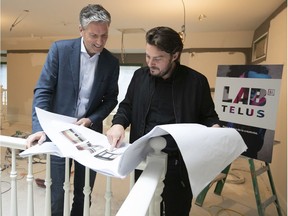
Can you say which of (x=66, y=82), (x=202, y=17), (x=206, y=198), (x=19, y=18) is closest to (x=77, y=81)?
(x=66, y=82)

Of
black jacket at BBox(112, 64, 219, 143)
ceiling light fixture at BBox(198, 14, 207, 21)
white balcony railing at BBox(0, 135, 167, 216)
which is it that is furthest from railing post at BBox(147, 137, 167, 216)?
ceiling light fixture at BBox(198, 14, 207, 21)

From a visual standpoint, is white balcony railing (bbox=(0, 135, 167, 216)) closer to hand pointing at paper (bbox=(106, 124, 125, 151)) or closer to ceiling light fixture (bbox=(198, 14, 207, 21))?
hand pointing at paper (bbox=(106, 124, 125, 151))

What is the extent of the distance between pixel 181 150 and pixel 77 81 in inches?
31.8

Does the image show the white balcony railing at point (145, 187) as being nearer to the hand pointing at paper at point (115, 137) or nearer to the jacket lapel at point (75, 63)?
the hand pointing at paper at point (115, 137)

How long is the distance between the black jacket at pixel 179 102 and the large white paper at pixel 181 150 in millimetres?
309

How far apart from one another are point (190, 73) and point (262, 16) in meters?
2.82

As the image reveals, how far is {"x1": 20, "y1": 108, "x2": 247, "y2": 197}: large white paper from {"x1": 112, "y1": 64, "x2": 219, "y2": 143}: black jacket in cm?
31

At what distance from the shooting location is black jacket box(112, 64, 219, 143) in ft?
3.65

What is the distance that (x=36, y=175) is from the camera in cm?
297

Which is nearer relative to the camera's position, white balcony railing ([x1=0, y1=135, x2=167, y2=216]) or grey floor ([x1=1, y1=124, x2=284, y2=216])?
white balcony railing ([x1=0, y1=135, x2=167, y2=216])

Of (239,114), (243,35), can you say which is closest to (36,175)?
(239,114)

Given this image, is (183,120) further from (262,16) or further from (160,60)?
(262,16)

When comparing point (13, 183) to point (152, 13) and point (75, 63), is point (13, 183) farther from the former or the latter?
point (152, 13)

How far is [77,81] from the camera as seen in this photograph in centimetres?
121
